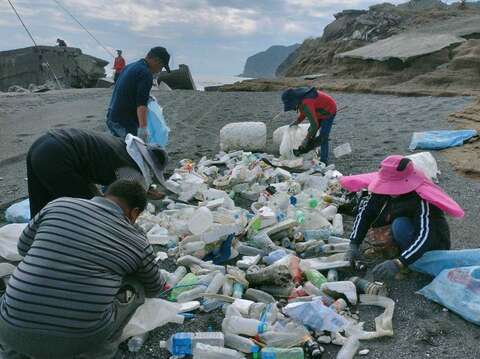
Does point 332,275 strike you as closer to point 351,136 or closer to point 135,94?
point 135,94

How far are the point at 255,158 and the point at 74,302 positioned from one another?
435cm

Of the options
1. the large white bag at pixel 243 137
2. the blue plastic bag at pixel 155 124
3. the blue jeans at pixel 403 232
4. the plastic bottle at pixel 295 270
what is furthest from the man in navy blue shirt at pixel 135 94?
the blue jeans at pixel 403 232

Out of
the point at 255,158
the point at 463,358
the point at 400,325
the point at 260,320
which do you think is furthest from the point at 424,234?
the point at 255,158

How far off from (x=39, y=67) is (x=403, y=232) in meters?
22.6

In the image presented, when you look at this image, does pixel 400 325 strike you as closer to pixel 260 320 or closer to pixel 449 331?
pixel 449 331

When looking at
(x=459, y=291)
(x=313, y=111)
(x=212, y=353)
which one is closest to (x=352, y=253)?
(x=459, y=291)

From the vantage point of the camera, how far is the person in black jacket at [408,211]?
307cm

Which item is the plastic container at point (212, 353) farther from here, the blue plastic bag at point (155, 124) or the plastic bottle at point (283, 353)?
the blue plastic bag at point (155, 124)

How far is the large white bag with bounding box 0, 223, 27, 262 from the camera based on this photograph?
3.43m

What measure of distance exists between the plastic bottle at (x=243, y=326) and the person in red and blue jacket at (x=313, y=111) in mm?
3950

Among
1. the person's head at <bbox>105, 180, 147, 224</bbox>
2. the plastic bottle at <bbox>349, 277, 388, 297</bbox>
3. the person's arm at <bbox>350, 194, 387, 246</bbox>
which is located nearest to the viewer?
the person's head at <bbox>105, 180, 147, 224</bbox>

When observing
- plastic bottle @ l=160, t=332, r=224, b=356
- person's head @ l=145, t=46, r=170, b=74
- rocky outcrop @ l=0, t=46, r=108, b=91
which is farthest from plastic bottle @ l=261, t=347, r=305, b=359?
rocky outcrop @ l=0, t=46, r=108, b=91

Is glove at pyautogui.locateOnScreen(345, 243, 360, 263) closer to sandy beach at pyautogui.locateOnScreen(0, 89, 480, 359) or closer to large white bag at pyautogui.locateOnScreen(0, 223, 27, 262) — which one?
sandy beach at pyautogui.locateOnScreen(0, 89, 480, 359)

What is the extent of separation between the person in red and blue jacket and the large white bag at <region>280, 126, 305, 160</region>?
0.11 meters
